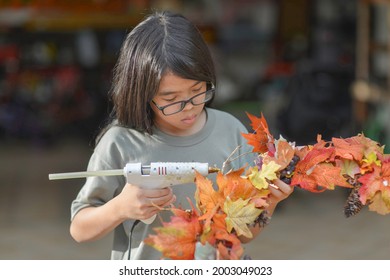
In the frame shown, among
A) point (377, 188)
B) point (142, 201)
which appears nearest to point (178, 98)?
point (142, 201)

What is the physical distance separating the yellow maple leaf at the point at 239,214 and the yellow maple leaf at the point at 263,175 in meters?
0.06

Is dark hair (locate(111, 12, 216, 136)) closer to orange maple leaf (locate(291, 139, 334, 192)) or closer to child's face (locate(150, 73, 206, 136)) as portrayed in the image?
child's face (locate(150, 73, 206, 136))

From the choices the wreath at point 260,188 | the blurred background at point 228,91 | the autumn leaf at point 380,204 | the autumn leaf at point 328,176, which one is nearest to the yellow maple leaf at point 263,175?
the wreath at point 260,188

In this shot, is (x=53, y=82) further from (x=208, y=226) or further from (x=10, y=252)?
(x=208, y=226)

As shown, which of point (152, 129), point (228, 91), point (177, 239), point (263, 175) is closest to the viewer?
point (177, 239)

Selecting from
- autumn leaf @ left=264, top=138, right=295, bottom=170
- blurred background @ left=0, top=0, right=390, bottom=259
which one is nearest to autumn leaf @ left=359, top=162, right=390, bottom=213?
autumn leaf @ left=264, top=138, right=295, bottom=170

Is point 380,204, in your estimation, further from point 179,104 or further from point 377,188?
point 179,104

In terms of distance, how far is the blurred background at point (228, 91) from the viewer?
525 cm

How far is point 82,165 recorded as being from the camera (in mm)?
7055

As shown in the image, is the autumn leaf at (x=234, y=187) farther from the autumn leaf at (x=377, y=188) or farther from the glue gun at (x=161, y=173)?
the autumn leaf at (x=377, y=188)

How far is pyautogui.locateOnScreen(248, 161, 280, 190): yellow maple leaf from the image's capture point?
5.64 ft

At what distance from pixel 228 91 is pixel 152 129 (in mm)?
5795

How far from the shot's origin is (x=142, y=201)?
5.92 ft
